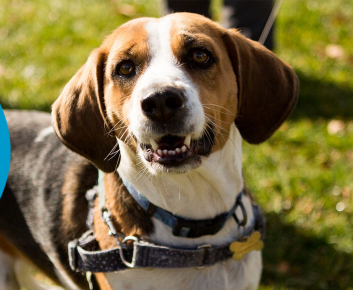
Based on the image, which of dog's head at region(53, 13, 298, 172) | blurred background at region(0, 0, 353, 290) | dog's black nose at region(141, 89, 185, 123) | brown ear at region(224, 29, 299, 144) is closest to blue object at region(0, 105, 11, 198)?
dog's head at region(53, 13, 298, 172)

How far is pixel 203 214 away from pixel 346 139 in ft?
9.07

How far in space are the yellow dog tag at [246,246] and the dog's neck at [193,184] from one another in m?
0.22

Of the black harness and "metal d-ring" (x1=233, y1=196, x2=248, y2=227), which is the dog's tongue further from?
"metal d-ring" (x1=233, y1=196, x2=248, y2=227)

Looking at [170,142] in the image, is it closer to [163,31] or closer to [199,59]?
[199,59]

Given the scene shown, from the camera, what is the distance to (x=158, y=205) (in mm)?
2635

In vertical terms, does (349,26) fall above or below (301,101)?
above

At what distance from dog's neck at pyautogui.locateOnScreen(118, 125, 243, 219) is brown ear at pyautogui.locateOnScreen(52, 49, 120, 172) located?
12cm

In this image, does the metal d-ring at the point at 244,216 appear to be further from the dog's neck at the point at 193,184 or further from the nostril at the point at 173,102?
the nostril at the point at 173,102

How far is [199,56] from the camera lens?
2561 millimetres

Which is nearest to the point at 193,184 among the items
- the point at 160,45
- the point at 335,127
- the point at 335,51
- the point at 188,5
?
the point at 160,45

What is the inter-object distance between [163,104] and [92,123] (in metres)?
0.71

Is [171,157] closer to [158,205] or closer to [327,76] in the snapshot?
[158,205]

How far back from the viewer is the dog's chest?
8.59ft

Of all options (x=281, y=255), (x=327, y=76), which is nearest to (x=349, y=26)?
(x=327, y=76)
